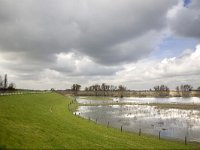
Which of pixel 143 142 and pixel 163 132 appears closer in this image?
pixel 143 142

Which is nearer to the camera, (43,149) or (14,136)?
(43,149)

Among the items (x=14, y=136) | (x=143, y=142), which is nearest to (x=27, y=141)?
(x=14, y=136)

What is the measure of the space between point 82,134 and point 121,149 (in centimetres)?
808

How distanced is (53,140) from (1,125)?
6.31 meters

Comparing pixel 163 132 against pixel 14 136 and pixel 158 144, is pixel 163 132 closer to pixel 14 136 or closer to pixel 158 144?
pixel 158 144

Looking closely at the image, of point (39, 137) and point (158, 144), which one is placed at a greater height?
point (39, 137)

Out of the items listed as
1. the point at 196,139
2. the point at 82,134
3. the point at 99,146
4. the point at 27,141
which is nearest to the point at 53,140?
the point at 27,141

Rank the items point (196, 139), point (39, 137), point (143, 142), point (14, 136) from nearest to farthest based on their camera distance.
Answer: point (14, 136) → point (39, 137) → point (143, 142) → point (196, 139)

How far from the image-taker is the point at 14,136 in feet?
82.6

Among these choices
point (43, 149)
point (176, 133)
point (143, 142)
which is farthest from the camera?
point (176, 133)

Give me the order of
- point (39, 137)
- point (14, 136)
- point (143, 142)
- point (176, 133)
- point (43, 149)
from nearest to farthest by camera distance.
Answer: point (43, 149), point (14, 136), point (39, 137), point (143, 142), point (176, 133)

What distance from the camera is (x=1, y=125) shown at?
28078 mm

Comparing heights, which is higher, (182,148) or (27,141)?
(27,141)

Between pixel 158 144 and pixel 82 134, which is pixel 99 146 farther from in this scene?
pixel 158 144
